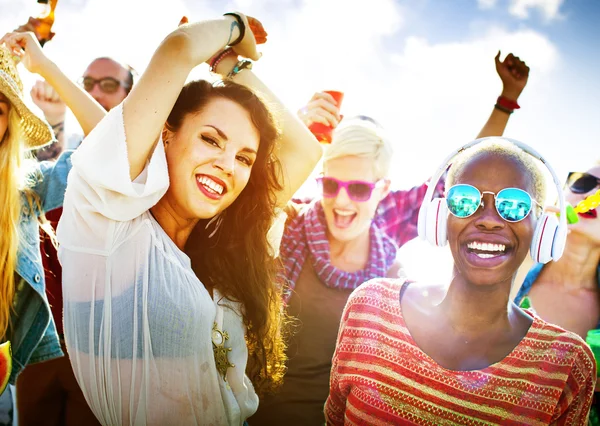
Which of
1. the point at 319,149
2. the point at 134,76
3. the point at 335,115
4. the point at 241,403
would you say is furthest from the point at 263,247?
the point at 134,76

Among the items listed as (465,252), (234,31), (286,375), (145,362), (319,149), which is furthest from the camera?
(286,375)

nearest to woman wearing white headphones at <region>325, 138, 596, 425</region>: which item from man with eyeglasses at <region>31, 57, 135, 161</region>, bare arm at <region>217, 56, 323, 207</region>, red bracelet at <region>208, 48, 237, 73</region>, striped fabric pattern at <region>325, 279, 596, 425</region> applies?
striped fabric pattern at <region>325, 279, 596, 425</region>

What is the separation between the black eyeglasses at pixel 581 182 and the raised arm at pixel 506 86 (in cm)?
87

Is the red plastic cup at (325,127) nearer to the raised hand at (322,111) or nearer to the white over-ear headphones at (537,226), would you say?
the raised hand at (322,111)

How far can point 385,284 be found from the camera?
2502mm

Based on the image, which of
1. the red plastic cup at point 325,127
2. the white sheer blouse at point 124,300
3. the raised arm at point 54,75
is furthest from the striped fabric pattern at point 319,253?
the raised arm at point 54,75

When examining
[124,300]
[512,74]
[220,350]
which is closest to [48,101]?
[124,300]

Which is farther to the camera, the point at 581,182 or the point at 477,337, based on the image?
the point at 581,182

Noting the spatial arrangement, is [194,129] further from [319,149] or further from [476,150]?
[476,150]

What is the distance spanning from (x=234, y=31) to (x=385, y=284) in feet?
5.03

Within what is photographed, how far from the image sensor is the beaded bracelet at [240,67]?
276 centimetres

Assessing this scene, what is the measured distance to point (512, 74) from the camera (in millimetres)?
3867

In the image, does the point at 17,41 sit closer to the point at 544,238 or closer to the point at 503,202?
the point at 503,202

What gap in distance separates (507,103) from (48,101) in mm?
3957
